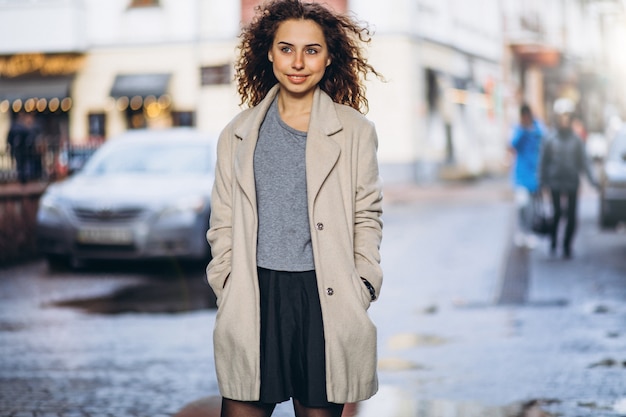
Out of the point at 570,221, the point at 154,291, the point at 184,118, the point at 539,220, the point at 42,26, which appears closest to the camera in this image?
the point at 154,291

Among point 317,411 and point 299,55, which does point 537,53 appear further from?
point 317,411

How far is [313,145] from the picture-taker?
375 centimetres

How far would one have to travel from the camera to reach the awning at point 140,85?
35438mm

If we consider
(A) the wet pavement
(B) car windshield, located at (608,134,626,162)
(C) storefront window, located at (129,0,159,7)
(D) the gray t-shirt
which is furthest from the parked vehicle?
(C) storefront window, located at (129,0,159,7)

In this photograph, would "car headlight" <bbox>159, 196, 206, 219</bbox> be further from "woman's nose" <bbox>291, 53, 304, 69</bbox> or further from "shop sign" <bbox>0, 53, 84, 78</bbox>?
"shop sign" <bbox>0, 53, 84, 78</bbox>

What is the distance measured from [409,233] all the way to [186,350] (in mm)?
10443

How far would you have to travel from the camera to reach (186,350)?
830 cm

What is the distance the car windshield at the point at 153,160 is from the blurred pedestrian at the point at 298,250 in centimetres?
1014

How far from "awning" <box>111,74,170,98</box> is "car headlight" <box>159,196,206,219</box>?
2264cm

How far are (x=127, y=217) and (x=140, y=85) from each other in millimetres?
23119

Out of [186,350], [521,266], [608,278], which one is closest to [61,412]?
[186,350]

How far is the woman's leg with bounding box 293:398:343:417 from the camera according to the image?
3.79m

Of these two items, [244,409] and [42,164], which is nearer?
[244,409]

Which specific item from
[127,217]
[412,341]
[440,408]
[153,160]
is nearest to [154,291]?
[127,217]
